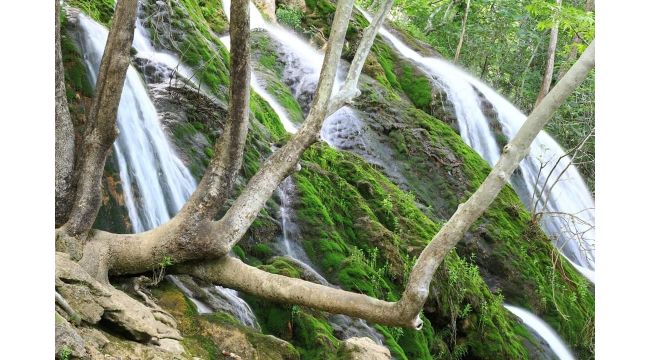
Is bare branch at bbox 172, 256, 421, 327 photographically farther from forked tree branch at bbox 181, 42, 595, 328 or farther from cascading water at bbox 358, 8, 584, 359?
cascading water at bbox 358, 8, 584, 359

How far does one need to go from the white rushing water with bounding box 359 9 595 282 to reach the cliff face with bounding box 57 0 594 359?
3.54 feet

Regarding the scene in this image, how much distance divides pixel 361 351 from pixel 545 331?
4.29 m

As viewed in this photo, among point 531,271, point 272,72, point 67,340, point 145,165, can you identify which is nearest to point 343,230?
point 145,165

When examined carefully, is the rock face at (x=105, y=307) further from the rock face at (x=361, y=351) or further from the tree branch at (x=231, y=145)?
the rock face at (x=361, y=351)

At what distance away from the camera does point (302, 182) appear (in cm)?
722

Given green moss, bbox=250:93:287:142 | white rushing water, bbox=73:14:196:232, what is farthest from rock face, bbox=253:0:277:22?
white rushing water, bbox=73:14:196:232

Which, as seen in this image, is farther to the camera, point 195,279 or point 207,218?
point 195,279

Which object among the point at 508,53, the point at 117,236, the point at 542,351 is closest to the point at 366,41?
the point at 117,236

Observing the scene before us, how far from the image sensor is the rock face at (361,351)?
483 cm

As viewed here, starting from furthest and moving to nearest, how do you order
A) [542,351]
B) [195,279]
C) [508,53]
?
[508,53], [542,351], [195,279]
